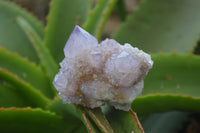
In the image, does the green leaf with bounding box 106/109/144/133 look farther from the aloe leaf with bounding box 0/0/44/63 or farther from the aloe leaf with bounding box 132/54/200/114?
the aloe leaf with bounding box 0/0/44/63

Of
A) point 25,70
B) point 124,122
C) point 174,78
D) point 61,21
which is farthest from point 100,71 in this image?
point 61,21

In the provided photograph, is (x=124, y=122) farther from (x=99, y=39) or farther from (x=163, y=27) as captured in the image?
(x=163, y=27)

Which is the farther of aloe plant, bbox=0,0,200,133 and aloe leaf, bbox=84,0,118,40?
aloe leaf, bbox=84,0,118,40

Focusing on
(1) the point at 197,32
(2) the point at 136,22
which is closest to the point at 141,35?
(2) the point at 136,22

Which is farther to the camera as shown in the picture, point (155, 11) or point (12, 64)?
point (155, 11)

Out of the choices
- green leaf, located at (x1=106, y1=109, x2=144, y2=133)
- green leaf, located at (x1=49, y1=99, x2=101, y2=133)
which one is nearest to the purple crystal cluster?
green leaf, located at (x1=106, y1=109, x2=144, y2=133)

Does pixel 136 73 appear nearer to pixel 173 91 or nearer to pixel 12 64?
pixel 173 91

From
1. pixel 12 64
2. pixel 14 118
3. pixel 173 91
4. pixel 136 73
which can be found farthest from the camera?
pixel 12 64
